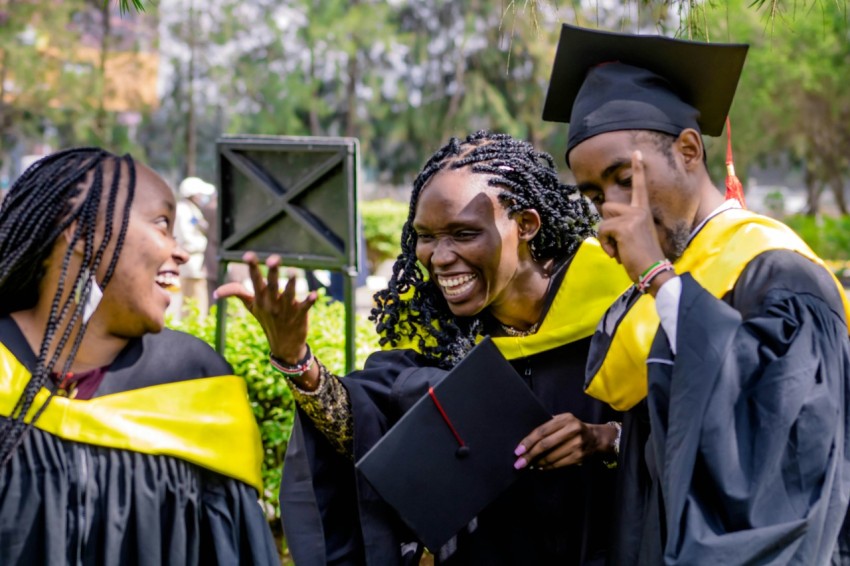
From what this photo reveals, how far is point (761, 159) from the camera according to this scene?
40.3 metres

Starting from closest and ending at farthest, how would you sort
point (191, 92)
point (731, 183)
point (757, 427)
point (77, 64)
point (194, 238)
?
point (757, 427), point (731, 183), point (194, 238), point (77, 64), point (191, 92)

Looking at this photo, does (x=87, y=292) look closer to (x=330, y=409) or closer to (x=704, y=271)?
(x=330, y=409)

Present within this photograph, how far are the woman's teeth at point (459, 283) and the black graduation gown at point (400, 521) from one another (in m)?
0.24

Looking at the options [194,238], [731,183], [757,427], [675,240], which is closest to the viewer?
[757,427]

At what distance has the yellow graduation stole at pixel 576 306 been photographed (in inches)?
113

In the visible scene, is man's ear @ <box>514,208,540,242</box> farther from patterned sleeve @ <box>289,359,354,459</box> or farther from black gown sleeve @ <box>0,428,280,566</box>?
black gown sleeve @ <box>0,428,280,566</box>

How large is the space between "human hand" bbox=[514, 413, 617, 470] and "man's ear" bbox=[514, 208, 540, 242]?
0.58 m

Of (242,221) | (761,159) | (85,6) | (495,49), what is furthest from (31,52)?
(761,159)

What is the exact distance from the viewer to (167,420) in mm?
2322

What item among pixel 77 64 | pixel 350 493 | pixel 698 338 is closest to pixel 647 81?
pixel 698 338

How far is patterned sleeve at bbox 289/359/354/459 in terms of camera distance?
2719 millimetres

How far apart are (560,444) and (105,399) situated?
118cm

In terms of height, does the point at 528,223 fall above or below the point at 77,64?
below

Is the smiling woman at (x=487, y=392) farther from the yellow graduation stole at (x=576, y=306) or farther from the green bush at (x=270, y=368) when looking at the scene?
the green bush at (x=270, y=368)
